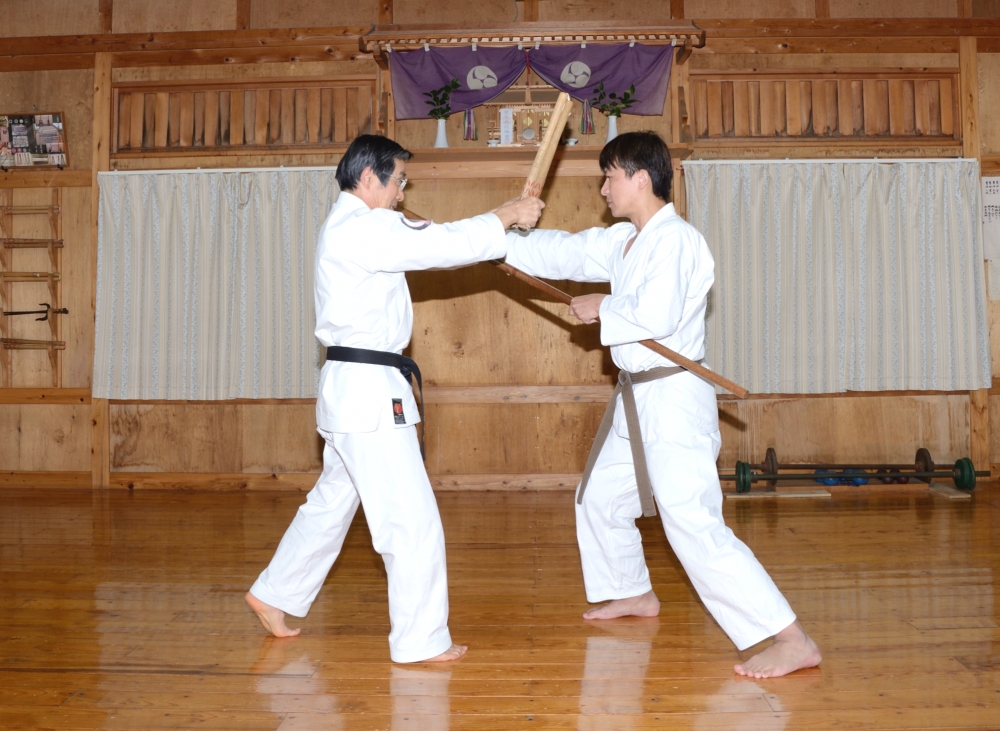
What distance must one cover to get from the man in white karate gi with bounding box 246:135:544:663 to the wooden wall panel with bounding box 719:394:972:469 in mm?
3334

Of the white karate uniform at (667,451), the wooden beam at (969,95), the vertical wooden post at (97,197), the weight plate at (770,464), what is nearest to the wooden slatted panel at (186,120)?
the vertical wooden post at (97,197)

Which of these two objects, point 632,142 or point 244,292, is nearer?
point 632,142

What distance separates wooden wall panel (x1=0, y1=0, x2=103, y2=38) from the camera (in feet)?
18.2

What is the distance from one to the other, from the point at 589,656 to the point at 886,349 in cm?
355

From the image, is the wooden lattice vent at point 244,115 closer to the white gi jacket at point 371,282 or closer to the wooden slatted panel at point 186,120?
the wooden slatted panel at point 186,120

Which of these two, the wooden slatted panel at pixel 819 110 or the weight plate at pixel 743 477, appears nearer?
the weight plate at pixel 743 477

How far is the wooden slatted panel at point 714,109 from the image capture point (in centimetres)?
534

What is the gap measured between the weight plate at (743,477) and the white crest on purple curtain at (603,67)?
213cm

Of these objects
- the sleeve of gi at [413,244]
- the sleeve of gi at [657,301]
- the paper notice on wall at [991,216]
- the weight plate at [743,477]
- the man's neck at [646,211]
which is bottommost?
the weight plate at [743,477]

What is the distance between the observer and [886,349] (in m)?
5.23

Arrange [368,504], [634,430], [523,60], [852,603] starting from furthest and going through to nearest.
A: 1. [523,60]
2. [852,603]
3. [634,430]
4. [368,504]

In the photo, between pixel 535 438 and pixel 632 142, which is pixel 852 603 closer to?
pixel 632 142

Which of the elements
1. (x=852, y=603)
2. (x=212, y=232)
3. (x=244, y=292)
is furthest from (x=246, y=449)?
(x=852, y=603)

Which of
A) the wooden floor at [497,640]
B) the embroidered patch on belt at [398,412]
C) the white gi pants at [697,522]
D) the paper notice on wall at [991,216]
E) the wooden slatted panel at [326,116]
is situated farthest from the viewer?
the wooden slatted panel at [326,116]
